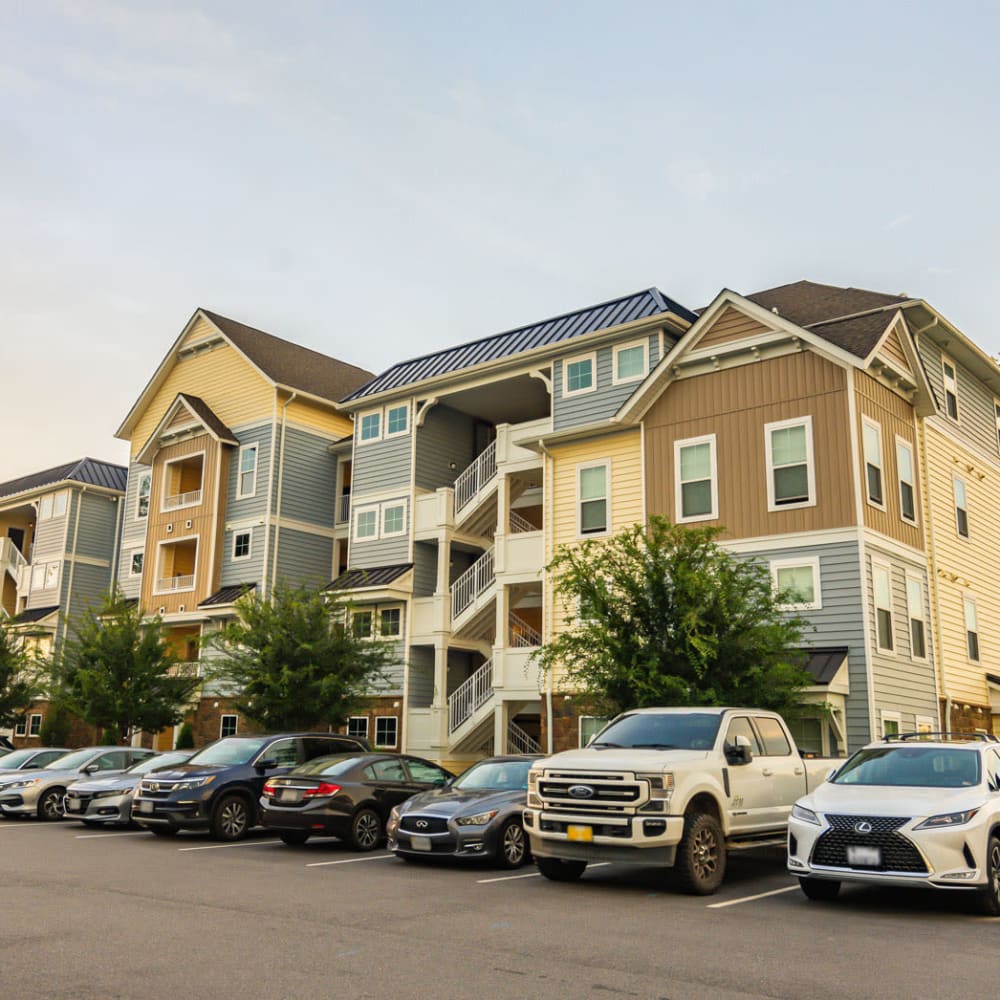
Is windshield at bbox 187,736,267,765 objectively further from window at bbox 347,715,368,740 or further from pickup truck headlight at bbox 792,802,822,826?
window at bbox 347,715,368,740

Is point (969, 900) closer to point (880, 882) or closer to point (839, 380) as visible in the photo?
point (880, 882)

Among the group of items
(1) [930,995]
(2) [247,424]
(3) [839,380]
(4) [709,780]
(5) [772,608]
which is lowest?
(1) [930,995]

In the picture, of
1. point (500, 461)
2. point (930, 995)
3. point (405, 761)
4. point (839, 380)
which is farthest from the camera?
point (500, 461)

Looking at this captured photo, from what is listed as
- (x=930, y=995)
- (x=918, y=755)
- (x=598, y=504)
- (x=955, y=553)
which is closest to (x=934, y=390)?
(x=955, y=553)

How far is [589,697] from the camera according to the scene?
57.3 feet

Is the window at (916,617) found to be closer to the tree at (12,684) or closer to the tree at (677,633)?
the tree at (677,633)

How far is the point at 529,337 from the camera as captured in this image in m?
29.2

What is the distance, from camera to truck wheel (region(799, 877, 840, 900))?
35.7 ft

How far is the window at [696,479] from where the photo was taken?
23156mm

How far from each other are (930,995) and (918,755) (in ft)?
16.3

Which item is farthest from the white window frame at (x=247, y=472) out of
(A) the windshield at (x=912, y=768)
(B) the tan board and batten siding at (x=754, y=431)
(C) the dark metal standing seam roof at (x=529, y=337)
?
(A) the windshield at (x=912, y=768)

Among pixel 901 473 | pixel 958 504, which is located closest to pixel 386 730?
pixel 901 473

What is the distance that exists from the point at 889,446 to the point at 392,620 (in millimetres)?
14490

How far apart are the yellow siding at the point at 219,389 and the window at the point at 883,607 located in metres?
20.3
